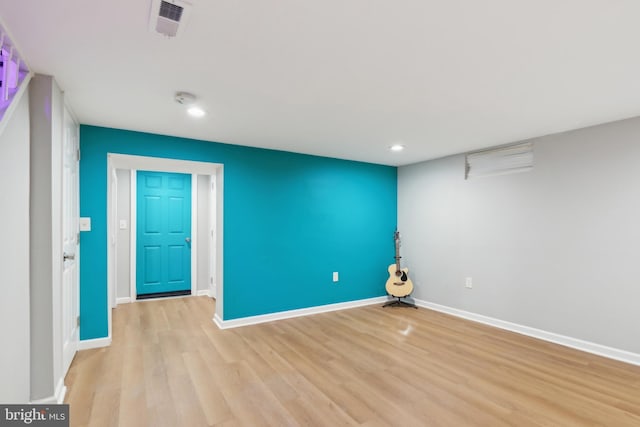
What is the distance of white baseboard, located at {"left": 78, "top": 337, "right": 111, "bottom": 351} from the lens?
3004mm

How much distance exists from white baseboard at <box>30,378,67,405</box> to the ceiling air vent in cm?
227

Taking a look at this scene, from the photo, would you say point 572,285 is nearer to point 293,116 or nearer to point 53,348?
point 293,116

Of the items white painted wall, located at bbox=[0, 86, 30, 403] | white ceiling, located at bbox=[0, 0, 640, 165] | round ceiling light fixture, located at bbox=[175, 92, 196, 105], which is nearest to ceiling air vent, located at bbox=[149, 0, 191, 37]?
white ceiling, located at bbox=[0, 0, 640, 165]

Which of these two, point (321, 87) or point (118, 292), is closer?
point (321, 87)

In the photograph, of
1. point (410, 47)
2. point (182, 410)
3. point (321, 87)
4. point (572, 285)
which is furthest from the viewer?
point (572, 285)

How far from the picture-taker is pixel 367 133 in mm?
3359

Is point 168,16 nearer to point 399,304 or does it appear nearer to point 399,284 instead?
point 399,284

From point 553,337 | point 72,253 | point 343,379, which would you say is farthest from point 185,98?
point 553,337

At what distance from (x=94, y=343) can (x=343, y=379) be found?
2.42 m

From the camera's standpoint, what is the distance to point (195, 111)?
2662 mm

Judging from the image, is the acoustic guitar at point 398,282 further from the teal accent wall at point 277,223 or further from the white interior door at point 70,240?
the white interior door at point 70,240

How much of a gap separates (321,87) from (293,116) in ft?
2.14

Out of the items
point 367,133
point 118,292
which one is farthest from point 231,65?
point 118,292

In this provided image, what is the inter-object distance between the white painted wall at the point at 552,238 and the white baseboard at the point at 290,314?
Result: 2.91 ft
